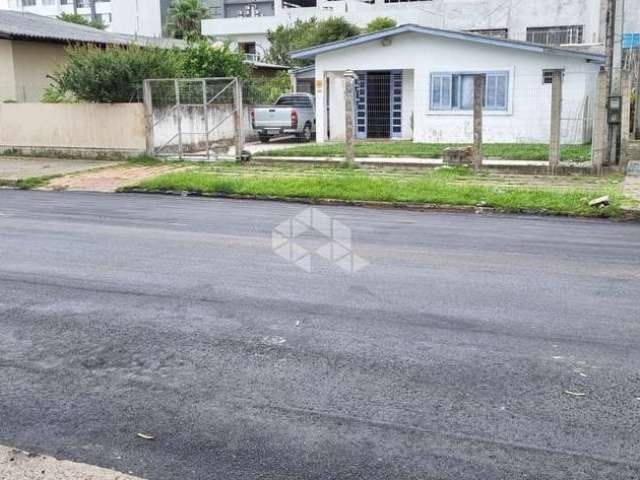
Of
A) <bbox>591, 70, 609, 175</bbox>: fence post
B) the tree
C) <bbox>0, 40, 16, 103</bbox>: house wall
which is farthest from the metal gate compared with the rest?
the tree

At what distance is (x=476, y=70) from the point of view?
2448 centimetres

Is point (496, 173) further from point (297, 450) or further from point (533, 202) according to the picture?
point (297, 450)

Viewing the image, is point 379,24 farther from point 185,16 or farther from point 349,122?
point 349,122

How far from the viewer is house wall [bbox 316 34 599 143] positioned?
77.0 ft

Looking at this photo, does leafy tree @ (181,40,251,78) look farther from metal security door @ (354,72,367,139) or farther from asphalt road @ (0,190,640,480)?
asphalt road @ (0,190,640,480)

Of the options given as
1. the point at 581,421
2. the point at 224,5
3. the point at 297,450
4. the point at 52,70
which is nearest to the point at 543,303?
the point at 581,421

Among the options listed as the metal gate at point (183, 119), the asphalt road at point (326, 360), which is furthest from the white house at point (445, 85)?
the asphalt road at point (326, 360)

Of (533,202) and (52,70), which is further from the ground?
(52,70)

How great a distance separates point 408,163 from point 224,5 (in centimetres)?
5657

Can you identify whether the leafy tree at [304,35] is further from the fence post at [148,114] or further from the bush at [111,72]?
the fence post at [148,114]

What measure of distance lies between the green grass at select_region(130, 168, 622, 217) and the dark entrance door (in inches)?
408

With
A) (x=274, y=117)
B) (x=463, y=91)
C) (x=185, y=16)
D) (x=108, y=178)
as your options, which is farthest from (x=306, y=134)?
(x=185, y=16)

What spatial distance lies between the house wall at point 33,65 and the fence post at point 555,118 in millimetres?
18452

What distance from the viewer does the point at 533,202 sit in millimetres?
12938
